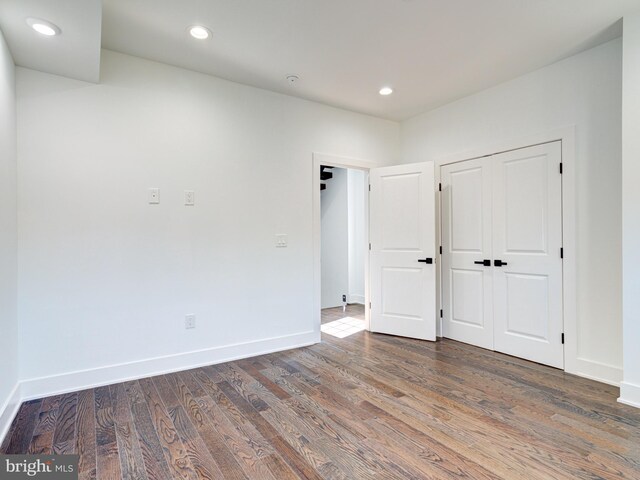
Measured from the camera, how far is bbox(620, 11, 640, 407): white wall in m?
2.28

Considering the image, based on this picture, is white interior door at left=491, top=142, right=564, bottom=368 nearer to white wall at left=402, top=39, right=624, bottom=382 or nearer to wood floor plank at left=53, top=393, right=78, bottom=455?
white wall at left=402, top=39, right=624, bottom=382

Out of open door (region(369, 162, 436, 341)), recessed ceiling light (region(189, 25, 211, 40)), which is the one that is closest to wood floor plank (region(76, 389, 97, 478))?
recessed ceiling light (region(189, 25, 211, 40))

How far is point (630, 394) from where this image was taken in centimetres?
229

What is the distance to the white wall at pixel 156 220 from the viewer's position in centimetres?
249

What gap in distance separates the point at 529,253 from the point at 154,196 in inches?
132

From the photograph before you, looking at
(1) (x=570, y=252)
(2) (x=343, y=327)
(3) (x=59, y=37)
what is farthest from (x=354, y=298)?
(3) (x=59, y=37)

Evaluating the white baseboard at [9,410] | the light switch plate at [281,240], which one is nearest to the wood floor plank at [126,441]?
the white baseboard at [9,410]

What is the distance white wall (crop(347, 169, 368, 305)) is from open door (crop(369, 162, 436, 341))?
164 centimetres

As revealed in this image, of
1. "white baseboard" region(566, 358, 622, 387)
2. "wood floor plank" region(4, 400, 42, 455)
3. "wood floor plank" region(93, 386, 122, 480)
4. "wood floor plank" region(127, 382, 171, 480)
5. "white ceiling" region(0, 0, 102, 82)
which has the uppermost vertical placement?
"white ceiling" region(0, 0, 102, 82)

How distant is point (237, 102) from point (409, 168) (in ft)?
6.45

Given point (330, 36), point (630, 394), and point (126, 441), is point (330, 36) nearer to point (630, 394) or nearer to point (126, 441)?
point (126, 441)

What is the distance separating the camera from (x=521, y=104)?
3207 millimetres

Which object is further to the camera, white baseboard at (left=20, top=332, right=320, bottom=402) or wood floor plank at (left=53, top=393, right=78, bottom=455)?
white baseboard at (left=20, top=332, right=320, bottom=402)

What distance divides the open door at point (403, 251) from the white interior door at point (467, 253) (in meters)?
0.26
